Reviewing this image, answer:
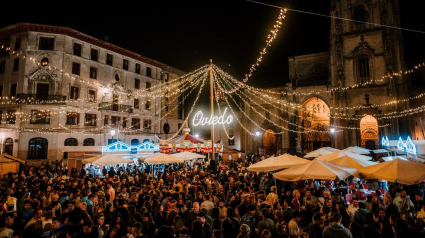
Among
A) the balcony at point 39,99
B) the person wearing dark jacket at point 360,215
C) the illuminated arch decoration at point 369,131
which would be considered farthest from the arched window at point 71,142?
the illuminated arch decoration at point 369,131

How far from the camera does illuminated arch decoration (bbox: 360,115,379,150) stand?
100.0 feet

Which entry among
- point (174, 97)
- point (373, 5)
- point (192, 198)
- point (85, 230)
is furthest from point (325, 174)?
point (174, 97)

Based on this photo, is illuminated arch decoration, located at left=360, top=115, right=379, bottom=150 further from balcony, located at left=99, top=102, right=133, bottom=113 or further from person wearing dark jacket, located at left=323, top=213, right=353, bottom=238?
balcony, located at left=99, top=102, right=133, bottom=113

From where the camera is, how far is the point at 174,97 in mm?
41219

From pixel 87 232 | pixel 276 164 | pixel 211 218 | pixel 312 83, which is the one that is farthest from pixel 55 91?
pixel 312 83

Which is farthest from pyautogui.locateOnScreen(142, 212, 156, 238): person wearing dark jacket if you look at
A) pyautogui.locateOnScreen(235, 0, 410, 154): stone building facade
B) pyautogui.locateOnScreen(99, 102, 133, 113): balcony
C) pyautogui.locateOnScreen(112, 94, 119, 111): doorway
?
pyautogui.locateOnScreen(235, 0, 410, 154): stone building facade

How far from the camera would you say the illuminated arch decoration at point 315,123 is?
3225cm

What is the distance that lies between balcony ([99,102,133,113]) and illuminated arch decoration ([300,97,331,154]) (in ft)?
77.0

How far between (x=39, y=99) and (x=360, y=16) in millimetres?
38431

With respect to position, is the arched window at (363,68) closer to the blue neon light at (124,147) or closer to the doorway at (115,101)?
the blue neon light at (124,147)

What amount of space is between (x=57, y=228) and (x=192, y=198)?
4536 millimetres

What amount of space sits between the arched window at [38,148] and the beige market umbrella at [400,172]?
92.8 feet

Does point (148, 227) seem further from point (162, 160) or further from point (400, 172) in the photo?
point (162, 160)

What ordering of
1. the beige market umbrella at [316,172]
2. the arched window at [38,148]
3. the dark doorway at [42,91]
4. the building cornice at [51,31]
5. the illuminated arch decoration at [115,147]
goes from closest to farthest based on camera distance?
the beige market umbrella at [316,172] < the illuminated arch decoration at [115,147] < the arched window at [38,148] < the building cornice at [51,31] < the dark doorway at [42,91]
